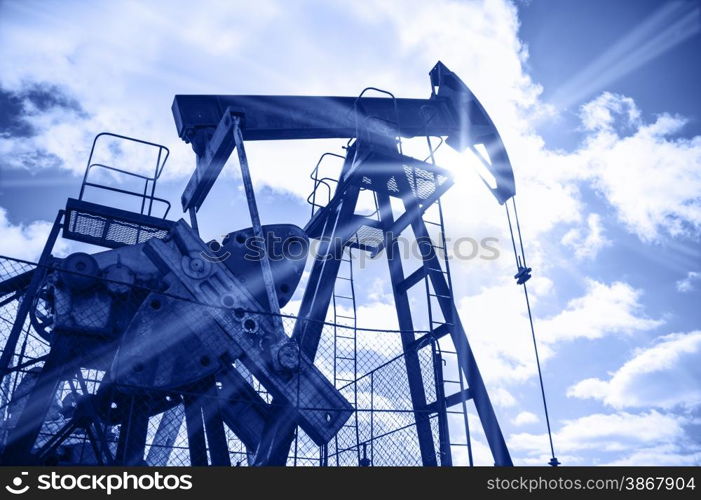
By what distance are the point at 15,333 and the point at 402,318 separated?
385 cm

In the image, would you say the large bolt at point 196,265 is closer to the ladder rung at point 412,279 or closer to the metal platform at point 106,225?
the metal platform at point 106,225

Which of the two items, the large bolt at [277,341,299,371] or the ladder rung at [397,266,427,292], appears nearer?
the large bolt at [277,341,299,371]

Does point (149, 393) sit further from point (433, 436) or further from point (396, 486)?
point (433, 436)

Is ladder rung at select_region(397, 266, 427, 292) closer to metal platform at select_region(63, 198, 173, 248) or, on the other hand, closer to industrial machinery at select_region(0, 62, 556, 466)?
industrial machinery at select_region(0, 62, 556, 466)

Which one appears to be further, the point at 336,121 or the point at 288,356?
the point at 336,121

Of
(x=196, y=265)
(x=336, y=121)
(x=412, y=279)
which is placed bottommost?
(x=196, y=265)

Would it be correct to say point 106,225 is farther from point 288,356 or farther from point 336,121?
point 336,121

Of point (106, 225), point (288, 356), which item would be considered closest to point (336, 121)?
point (106, 225)

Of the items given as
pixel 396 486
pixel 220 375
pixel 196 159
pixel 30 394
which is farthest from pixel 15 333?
pixel 396 486

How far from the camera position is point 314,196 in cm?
756

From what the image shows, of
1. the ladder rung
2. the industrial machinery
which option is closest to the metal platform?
the industrial machinery

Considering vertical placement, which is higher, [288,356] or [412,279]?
[412,279]

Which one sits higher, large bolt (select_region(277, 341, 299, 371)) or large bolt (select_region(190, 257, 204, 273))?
large bolt (select_region(190, 257, 204, 273))

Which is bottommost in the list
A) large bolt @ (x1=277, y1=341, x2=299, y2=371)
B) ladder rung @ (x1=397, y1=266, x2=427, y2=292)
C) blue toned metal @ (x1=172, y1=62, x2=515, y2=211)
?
large bolt @ (x1=277, y1=341, x2=299, y2=371)
